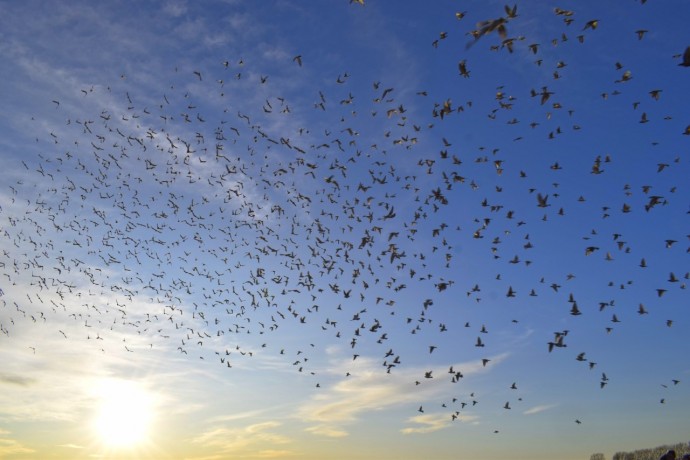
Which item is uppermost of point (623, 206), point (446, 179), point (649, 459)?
point (446, 179)

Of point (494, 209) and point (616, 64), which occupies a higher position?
point (616, 64)

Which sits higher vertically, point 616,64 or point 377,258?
point 616,64

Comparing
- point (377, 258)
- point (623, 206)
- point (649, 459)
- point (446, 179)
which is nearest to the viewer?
point (623, 206)

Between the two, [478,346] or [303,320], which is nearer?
[478,346]

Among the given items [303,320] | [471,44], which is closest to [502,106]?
[303,320]

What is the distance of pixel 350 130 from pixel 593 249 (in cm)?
2099

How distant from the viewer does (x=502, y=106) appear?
40500 mm

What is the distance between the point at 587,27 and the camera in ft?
105

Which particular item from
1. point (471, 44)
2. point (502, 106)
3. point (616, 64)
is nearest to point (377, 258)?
point (502, 106)

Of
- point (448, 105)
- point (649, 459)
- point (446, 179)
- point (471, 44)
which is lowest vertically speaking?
point (649, 459)

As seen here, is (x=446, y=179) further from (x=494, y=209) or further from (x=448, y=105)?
(x=448, y=105)

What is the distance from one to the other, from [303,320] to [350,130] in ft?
61.6

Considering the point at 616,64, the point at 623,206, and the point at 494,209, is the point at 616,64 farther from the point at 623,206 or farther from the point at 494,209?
the point at 494,209

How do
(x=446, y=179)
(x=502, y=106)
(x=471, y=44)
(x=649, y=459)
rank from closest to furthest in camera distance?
(x=471, y=44)
(x=502, y=106)
(x=446, y=179)
(x=649, y=459)
